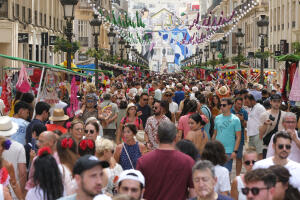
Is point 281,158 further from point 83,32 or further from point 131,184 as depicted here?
point 83,32

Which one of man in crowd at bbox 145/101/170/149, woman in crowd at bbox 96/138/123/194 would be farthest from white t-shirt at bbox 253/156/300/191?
man in crowd at bbox 145/101/170/149

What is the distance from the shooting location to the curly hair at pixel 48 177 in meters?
5.83

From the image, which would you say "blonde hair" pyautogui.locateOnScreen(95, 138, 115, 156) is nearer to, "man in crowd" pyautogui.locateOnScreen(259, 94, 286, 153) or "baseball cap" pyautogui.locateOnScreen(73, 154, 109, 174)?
"baseball cap" pyautogui.locateOnScreen(73, 154, 109, 174)

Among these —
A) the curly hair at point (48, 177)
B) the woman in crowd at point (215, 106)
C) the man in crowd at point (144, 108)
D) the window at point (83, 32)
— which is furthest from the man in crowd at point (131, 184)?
the window at point (83, 32)

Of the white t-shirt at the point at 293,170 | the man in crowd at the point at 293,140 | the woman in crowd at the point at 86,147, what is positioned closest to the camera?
the white t-shirt at the point at 293,170

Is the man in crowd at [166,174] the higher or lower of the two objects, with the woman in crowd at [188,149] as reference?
lower

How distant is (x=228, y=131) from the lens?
36.5 ft

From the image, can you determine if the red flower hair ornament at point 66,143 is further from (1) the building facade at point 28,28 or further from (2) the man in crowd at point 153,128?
(1) the building facade at point 28,28

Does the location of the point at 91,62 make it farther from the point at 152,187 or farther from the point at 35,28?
the point at 152,187

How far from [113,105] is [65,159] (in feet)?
26.5

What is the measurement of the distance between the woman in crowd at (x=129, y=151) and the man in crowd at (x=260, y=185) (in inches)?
142

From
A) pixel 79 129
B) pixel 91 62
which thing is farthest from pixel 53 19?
pixel 79 129

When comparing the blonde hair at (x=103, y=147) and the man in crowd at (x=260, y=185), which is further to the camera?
the blonde hair at (x=103, y=147)

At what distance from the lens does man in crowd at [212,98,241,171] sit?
36.2 feet
